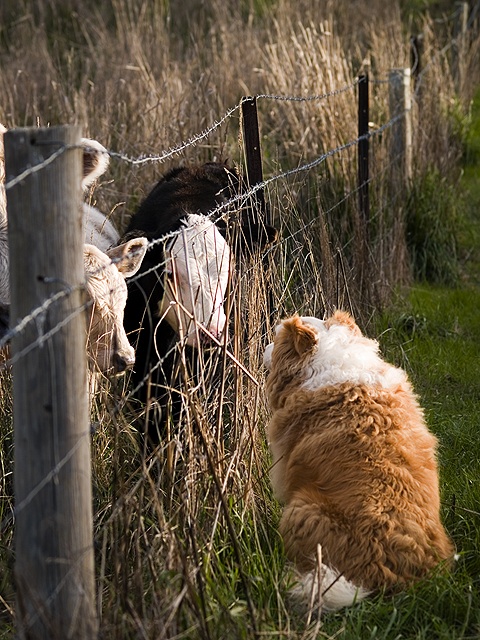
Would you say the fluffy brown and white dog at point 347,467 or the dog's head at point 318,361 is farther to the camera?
the dog's head at point 318,361

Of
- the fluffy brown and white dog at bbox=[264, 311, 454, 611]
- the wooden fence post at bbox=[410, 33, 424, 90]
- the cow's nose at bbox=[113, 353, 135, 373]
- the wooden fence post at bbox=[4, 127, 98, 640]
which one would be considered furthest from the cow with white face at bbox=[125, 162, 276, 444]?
the wooden fence post at bbox=[410, 33, 424, 90]

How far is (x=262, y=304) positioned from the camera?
4.08 m

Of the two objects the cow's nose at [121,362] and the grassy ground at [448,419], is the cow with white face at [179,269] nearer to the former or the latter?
the cow's nose at [121,362]

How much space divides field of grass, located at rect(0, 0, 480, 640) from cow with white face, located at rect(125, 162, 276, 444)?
0.57 ft

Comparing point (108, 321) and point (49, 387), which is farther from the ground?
point (49, 387)

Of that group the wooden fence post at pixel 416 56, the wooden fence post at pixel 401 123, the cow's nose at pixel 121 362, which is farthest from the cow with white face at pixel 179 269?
the wooden fence post at pixel 416 56

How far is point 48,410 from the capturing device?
2.16 metres

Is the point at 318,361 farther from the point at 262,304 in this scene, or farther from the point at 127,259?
the point at 127,259

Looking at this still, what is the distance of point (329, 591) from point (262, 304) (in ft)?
4.90

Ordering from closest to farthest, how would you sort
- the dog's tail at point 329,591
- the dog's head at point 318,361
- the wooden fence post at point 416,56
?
the dog's tail at point 329,591 < the dog's head at point 318,361 < the wooden fence post at point 416,56

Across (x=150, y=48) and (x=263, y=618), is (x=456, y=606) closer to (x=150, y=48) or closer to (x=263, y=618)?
(x=263, y=618)

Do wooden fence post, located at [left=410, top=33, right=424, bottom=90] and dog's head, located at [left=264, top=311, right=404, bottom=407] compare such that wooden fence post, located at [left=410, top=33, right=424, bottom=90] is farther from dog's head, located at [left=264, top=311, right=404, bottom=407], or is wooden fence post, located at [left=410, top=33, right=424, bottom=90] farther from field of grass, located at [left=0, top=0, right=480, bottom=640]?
dog's head, located at [left=264, top=311, right=404, bottom=407]

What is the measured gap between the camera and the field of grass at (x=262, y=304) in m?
2.75

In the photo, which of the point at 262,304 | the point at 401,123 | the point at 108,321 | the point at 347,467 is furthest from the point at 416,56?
the point at 347,467
